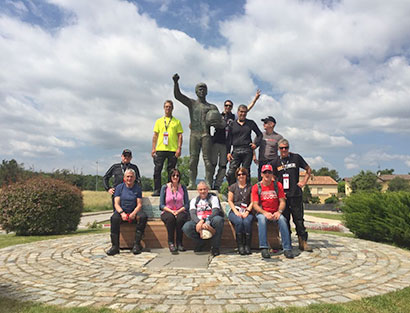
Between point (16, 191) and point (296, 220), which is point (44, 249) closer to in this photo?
point (16, 191)

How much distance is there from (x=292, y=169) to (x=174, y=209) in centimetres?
234

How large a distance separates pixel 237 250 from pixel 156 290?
8.10 feet

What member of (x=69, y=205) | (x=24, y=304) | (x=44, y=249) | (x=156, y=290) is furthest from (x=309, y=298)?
(x=69, y=205)

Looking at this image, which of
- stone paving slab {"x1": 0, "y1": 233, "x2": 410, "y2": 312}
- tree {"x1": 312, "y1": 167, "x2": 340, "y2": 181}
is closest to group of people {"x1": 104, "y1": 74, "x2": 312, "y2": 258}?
stone paving slab {"x1": 0, "y1": 233, "x2": 410, "y2": 312}

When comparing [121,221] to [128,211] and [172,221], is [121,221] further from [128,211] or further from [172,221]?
[172,221]

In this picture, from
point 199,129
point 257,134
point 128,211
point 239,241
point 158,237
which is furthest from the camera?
point 199,129

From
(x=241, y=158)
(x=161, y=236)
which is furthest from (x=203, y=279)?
(x=241, y=158)

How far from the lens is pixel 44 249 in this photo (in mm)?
6039

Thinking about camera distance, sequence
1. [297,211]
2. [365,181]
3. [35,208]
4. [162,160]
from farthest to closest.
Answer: [365,181] < [35,208] < [162,160] < [297,211]

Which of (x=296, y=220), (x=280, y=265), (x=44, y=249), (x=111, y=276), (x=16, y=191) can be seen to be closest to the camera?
(x=111, y=276)

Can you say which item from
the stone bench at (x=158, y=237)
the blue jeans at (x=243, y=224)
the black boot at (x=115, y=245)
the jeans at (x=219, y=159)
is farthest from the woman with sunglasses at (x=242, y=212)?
the black boot at (x=115, y=245)

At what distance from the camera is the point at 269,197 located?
5.23 m

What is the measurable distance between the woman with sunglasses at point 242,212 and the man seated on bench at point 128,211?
1665mm

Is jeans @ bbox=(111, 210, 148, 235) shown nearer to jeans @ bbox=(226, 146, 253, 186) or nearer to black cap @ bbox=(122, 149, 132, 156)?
black cap @ bbox=(122, 149, 132, 156)
